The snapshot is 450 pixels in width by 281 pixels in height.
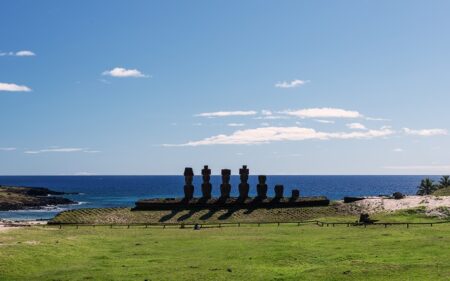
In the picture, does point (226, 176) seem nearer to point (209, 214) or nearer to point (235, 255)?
point (209, 214)

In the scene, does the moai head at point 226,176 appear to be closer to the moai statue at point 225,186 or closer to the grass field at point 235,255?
the moai statue at point 225,186

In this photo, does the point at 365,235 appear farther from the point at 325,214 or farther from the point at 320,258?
the point at 325,214

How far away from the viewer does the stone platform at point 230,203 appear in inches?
3401

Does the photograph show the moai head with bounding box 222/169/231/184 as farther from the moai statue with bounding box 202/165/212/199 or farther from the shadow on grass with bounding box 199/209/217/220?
the shadow on grass with bounding box 199/209/217/220

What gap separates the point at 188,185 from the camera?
93.2m

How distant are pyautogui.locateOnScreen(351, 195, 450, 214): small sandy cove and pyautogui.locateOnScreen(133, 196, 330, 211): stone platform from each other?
23.8 ft

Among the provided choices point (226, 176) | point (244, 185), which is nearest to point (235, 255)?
point (244, 185)

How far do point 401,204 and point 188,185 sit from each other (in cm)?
3586

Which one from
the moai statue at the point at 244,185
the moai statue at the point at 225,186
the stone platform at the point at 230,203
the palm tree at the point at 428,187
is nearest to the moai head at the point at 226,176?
the moai statue at the point at 225,186

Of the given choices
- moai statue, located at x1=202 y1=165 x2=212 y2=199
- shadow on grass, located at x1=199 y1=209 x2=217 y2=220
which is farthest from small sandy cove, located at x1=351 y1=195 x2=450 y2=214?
moai statue, located at x1=202 y1=165 x2=212 y2=199

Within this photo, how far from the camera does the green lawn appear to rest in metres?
35.2

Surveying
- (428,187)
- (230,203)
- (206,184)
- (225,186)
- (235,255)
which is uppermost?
(206,184)

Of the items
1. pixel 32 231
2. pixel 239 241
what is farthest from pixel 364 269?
pixel 32 231

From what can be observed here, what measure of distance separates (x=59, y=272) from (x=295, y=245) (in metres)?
20.6
